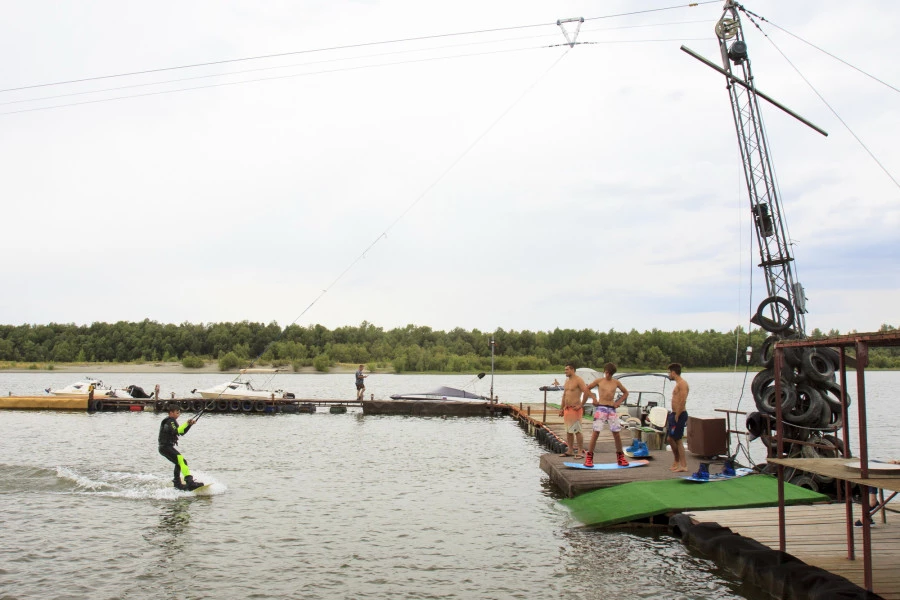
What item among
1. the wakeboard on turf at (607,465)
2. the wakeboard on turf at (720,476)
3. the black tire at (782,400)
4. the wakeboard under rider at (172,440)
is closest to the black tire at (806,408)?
the black tire at (782,400)

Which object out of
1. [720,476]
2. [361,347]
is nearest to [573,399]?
[720,476]

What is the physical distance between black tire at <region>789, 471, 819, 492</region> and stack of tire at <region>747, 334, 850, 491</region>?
0.86 metres

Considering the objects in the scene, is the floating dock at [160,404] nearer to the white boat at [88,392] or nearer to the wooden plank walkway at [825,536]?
the white boat at [88,392]

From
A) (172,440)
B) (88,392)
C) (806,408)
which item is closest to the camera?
(172,440)

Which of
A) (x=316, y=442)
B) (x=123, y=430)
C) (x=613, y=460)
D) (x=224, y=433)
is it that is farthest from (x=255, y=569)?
(x=123, y=430)

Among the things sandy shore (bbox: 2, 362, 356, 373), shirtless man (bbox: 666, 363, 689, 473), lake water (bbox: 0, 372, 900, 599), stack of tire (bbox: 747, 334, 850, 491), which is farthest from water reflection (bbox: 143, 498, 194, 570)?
sandy shore (bbox: 2, 362, 356, 373)

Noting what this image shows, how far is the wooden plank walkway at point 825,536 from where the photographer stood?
7.63 m

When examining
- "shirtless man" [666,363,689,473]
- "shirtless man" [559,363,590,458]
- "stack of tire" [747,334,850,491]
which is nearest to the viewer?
"shirtless man" [666,363,689,473]

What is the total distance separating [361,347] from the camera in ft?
435

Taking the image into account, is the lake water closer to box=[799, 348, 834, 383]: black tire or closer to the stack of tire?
the stack of tire

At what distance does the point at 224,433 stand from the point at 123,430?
5178 mm

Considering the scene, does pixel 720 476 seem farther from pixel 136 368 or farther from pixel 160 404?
pixel 136 368

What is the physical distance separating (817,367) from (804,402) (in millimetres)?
877

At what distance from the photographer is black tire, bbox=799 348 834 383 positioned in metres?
16.3
